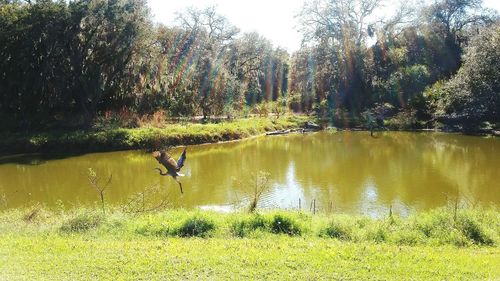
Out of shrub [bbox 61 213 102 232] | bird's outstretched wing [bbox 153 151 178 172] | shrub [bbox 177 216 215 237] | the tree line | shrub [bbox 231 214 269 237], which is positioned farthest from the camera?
the tree line

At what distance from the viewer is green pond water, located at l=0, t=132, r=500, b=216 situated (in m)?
15.3

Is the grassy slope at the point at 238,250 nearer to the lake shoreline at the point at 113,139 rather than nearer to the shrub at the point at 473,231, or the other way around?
the shrub at the point at 473,231

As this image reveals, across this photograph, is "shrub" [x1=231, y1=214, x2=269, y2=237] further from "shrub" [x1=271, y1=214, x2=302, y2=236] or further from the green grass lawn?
the green grass lawn

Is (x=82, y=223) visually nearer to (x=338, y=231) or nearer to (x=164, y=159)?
(x=164, y=159)

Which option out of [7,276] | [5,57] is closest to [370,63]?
[5,57]

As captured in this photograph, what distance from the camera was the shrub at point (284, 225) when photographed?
991cm

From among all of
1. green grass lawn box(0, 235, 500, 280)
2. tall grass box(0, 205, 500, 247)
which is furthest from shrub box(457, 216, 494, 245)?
green grass lawn box(0, 235, 500, 280)

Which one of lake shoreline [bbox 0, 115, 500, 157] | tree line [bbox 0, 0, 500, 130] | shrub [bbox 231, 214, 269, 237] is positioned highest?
tree line [bbox 0, 0, 500, 130]

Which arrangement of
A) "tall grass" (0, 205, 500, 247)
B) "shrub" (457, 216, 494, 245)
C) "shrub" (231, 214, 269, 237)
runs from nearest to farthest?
"shrub" (457, 216, 494, 245) → "tall grass" (0, 205, 500, 247) → "shrub" (231, 214, 269, 237)

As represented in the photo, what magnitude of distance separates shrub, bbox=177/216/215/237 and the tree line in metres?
22.3

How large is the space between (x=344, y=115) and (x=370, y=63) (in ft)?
21.5

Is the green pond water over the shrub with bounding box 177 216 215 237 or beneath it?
beneath

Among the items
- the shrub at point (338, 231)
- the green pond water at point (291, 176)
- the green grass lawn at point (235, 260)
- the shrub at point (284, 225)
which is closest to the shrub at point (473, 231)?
the green grass lawn at point (235, 260)

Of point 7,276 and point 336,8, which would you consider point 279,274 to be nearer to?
point 7,276
